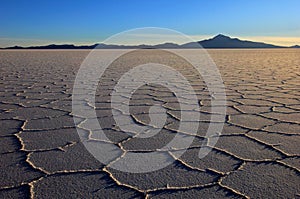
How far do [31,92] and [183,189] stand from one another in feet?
9.35

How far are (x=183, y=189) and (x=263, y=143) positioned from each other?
70 cm

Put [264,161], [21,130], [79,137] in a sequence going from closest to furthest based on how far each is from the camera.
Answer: [264,161]
[79,137]
[21,130]

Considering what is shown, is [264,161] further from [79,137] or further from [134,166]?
[79,137]

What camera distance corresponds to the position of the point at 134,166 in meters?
1.45

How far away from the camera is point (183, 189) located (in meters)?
1.23

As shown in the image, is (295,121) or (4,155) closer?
(4,155)

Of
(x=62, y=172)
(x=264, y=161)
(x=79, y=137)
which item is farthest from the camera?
(x=79, y=137)

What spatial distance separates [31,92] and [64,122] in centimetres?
164

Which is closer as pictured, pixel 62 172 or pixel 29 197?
pixel 29 197

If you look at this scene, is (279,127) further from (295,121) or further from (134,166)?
(134,166)

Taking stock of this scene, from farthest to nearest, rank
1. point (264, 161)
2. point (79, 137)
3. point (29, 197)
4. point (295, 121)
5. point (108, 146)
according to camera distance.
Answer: point (295, 121), point (79, 137), point (108, 146), point (264, 161), point (29, 197)

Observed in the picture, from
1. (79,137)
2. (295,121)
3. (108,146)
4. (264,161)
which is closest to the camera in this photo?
(264,161)

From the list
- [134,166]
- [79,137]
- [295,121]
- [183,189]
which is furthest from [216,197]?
[295,121]

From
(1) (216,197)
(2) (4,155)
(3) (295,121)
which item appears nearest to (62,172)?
(2) (4,155)
